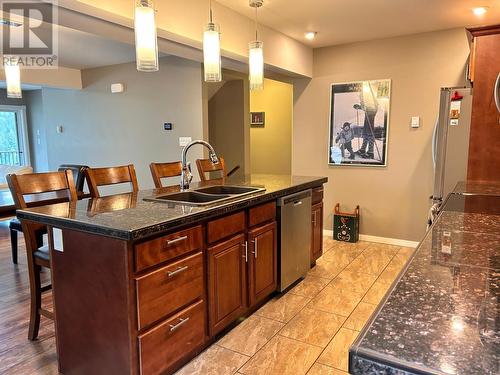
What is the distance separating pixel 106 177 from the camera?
8.20ft

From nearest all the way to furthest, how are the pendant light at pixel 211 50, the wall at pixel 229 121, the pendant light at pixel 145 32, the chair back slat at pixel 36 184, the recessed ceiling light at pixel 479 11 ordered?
1. the pendant light at pixel 145 32
2. the chair back slat at pixel 36 184
3. the pendant light at pixel 211 50
4. the recessed ceiling light at pixel 479 11
5. the wall at pixel 229 121

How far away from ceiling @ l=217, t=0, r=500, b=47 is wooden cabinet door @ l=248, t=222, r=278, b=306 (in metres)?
1.88

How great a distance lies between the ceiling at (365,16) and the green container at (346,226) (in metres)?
2.05

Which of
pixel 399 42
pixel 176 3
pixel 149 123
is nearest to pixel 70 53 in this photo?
pixel 149 123

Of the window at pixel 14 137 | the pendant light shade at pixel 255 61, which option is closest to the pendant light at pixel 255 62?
the pendant light shade at pixel 255 61

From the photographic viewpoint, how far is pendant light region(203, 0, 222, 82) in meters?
2.33

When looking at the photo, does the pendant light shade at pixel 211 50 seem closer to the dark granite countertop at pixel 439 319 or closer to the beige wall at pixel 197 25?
the beige wall at pixel 197 25

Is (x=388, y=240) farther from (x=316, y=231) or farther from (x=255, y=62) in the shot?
(x=255, y=62)

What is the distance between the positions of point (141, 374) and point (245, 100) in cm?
451

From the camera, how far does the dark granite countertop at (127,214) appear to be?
1598 millimetres

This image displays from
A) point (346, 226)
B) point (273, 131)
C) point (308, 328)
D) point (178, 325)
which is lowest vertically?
point (308, 328)

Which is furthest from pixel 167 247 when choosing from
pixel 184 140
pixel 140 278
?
pixel 184 140

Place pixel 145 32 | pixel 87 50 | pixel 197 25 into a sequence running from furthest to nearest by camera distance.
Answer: pixel 87 50 < pixel 197 25 < pixel 145 32

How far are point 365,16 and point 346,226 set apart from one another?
2318 millimetres
